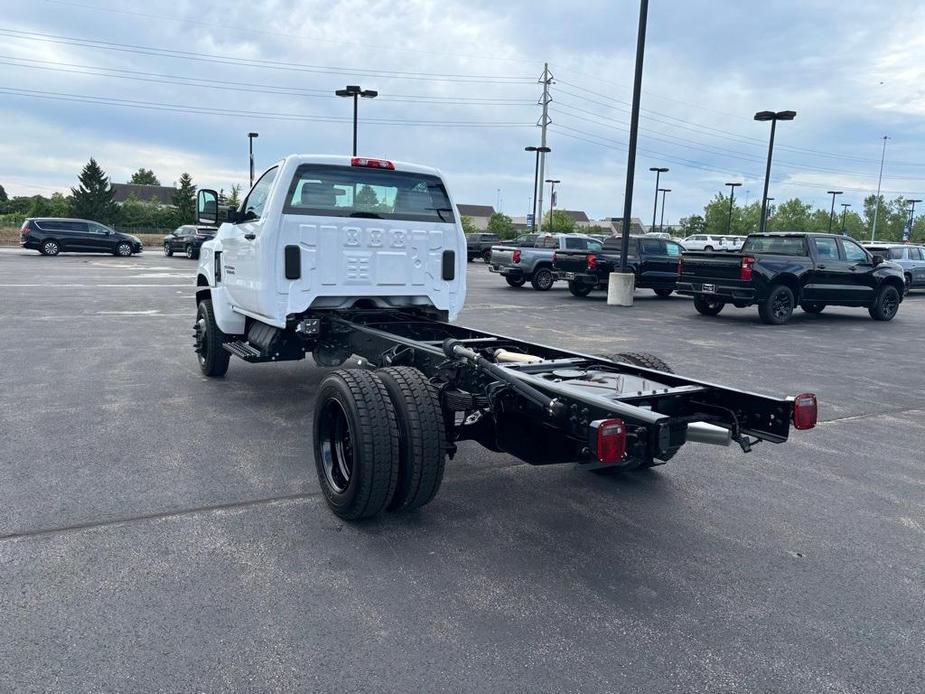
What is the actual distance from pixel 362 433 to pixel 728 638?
78.0 inches

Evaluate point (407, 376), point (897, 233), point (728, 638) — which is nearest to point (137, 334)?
point (407, 376)

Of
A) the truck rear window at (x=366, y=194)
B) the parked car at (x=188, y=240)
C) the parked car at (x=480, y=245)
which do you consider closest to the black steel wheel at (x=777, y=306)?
the truck rear window at (x=366, y=194)

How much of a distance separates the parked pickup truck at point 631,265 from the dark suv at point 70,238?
24003mm

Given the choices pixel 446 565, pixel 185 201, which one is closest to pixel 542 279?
pixel 446 565

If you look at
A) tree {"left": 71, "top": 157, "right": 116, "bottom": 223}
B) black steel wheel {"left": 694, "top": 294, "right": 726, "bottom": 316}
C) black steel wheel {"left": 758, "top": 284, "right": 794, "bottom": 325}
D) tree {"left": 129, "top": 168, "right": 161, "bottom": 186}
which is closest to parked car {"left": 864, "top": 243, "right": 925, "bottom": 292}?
black steel wheel {"left": 694, "top": 294, "right": 726, "bottom": 316}

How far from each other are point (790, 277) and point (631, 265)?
5.51 m

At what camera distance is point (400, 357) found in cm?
507

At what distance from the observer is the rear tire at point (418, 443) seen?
384 cm

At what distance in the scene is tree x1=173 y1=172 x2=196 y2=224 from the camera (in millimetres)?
71688

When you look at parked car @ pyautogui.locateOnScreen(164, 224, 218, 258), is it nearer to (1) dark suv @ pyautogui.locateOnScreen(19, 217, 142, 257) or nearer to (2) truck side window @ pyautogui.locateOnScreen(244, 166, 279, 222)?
(1) dark suv @ pyautogui.locateOnScreen(19, 217, 142, 257)

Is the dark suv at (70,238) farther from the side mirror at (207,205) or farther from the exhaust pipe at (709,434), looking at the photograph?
the exhaust pipe at (709,434)

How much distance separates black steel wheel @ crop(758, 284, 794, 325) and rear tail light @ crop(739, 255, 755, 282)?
632 mm

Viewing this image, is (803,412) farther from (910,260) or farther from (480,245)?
(480,245)

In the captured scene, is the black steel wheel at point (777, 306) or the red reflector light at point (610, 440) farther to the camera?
the black steel wheel at point (777, 306)
